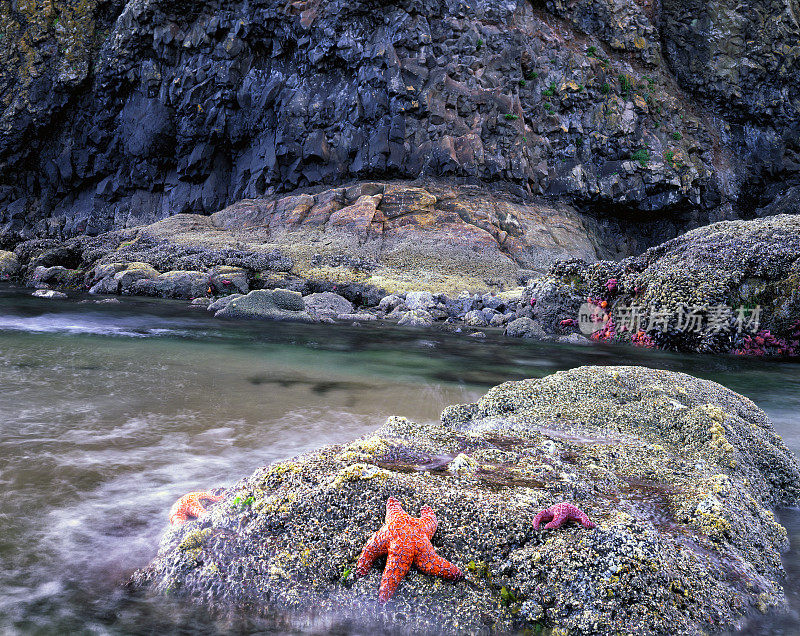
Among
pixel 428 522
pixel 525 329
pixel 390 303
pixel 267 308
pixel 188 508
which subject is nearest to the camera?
pixel 428 522

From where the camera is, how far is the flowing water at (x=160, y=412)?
2.40 m

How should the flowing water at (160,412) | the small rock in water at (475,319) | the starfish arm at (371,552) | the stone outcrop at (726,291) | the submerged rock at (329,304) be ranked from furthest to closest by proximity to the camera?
1. the submerged rock at (329,304)
2. the small rock in water at (475,319)
3. the stone outcrop at (726,291)
4. the flowing water at (160,412)
5. the starfish arm at (371,552)

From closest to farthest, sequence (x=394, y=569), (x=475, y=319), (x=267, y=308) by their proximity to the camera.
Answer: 1. (x=394, y=569)
2. (x=267, y=308)
3. (x=475, y=319)

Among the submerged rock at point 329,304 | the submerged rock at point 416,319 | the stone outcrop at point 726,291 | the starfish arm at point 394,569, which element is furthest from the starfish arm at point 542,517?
the submerged rock at point 329,304

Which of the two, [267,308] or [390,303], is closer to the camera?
A: [267,308]

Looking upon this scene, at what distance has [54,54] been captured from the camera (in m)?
39.4

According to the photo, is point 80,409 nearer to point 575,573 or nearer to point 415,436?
point 415,436

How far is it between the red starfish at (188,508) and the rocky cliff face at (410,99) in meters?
28.1

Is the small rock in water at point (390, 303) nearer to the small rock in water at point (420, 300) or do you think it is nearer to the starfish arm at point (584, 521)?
the small rock in water at point (420, 300)

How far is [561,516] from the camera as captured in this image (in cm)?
234

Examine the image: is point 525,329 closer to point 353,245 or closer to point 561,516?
point 561,516

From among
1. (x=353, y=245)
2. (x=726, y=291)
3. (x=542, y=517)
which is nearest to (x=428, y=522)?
(x=542, y=517)

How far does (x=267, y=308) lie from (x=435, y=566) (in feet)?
44.2

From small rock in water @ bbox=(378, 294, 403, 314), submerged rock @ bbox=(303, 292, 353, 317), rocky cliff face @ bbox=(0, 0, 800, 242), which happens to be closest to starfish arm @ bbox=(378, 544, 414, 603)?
submerged rock @ bbox=(303, 292, 353, 317)
